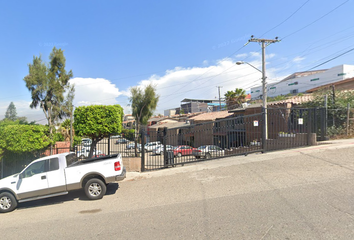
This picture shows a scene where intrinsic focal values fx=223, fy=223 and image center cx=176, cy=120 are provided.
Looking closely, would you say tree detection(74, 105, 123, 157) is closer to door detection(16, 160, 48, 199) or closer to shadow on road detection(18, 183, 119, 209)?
shadow on road detection(18, 183, 119, 209)

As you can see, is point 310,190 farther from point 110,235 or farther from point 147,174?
point 147,174

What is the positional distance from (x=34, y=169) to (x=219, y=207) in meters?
5.80

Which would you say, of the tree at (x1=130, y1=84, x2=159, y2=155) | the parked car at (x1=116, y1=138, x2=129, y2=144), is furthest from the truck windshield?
the tree at (x1=130, y1=84, x2=159, y2=155)

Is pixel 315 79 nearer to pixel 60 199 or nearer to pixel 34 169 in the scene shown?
pixel 60 199


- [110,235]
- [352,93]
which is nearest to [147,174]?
[110,235]

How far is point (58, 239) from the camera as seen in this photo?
435 cm

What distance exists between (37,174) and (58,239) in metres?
3.36

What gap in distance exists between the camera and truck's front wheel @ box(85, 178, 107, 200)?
22.7ft

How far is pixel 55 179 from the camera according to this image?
695cm

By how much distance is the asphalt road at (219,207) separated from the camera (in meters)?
4.01

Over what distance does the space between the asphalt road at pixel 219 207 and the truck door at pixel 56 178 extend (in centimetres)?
49

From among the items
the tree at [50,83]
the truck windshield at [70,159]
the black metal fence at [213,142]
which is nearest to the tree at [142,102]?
the tree at [50,83]

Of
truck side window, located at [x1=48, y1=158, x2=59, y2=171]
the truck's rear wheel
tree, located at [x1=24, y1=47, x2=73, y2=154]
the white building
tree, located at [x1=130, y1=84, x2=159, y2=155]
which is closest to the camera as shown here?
the truck's rear wheel

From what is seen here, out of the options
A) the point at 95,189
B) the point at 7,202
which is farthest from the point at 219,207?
the point at 7,202
